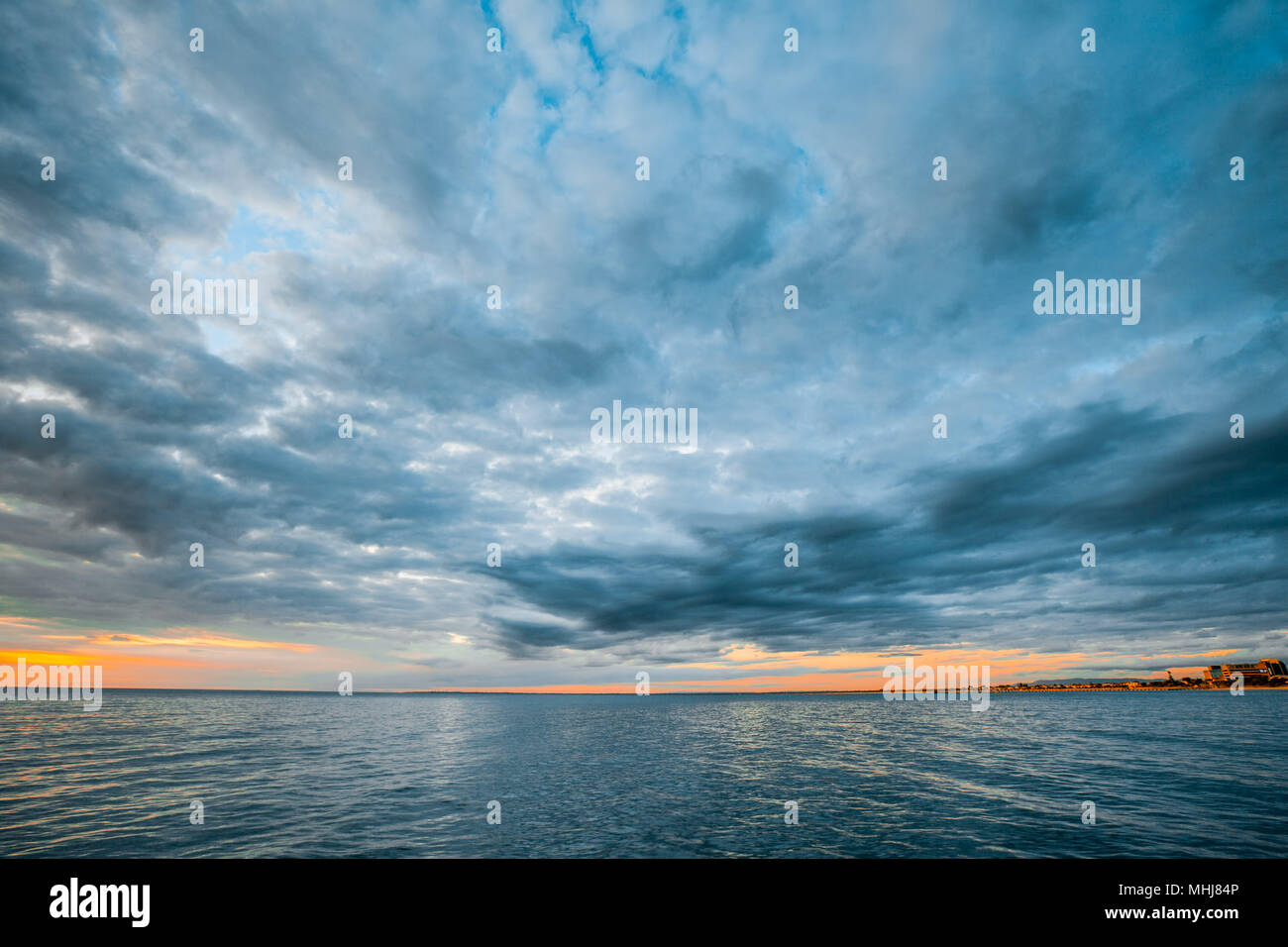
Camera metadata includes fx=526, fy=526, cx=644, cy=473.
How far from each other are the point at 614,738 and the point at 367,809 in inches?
2002

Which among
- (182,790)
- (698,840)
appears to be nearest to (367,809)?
(182,790)

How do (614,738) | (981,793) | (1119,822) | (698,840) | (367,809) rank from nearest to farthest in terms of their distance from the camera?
(698,840), (1119,822), (367,809), (981,793), (614,738)

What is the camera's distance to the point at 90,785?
3669 centimetres
